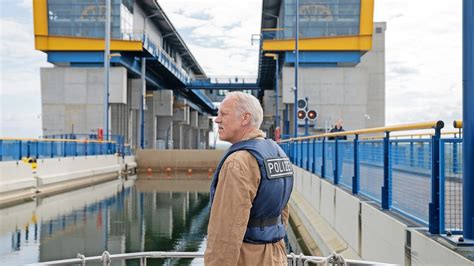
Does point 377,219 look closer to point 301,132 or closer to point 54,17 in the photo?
point 301,132

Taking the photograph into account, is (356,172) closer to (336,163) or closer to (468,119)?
(336,163)

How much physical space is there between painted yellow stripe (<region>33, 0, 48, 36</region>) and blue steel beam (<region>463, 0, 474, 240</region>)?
131 ft

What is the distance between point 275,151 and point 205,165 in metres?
38.5

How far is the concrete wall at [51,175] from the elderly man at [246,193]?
16.4 m

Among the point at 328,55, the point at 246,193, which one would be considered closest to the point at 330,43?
the point at 328,55

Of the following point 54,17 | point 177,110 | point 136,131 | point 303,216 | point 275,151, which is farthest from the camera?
point 177,110

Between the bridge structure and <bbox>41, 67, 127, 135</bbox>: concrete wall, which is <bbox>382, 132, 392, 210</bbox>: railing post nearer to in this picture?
the bridge structure

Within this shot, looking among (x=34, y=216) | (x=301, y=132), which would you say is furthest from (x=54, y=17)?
(x=34, y=216)

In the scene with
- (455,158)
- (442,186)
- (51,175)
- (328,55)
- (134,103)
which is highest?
(328,55)

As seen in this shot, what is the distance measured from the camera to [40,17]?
41062 mm

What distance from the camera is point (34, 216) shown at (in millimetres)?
15508

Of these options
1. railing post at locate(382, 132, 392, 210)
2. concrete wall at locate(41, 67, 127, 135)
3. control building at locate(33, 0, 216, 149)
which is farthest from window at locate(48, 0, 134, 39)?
railing post at locate(382, 132, 392, 210)

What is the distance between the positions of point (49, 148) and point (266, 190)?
70.6 feet

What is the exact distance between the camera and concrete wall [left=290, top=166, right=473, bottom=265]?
4.88m
